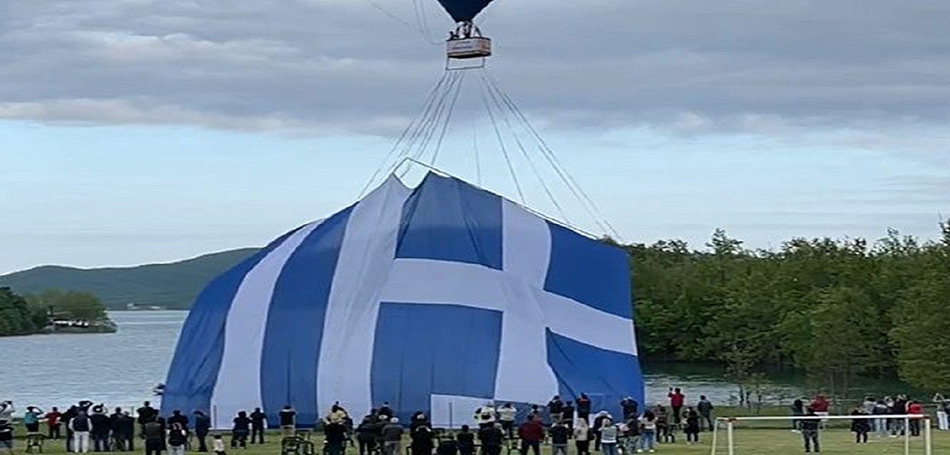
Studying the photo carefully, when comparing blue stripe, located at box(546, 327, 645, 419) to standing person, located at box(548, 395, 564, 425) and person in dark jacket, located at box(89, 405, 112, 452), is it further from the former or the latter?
person in dark jacket, located at box(89, 405, 112, 452)

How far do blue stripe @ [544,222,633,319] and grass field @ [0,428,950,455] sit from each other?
15.5 feet

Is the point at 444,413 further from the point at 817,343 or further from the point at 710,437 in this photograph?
the point at 817,343

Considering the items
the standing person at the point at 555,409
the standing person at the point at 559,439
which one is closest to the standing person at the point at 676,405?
the standing person at the point at 555,409

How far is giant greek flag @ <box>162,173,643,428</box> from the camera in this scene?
40.5 m

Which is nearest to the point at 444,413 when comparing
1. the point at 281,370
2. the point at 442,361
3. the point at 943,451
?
the point at 442,361

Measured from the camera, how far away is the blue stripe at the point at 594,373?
133 feet

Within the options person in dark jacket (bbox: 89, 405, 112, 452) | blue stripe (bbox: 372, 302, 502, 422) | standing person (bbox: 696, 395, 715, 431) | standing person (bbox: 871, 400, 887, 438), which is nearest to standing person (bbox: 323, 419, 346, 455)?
person in dark jacket (bbox: 89, 405, 112, 452)

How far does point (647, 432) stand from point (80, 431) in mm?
11182

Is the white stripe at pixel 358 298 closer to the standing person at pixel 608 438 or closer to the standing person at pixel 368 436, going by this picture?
the standing person at pixel 368 436

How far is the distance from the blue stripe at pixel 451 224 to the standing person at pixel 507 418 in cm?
441

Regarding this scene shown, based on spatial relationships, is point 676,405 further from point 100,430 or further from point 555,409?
point 100,430

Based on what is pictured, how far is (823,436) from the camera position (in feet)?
126

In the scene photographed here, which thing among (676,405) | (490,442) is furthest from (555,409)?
(490,442)

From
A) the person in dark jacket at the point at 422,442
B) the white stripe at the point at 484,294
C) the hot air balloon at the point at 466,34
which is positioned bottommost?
the person in dark jacket at the point at 422,442
